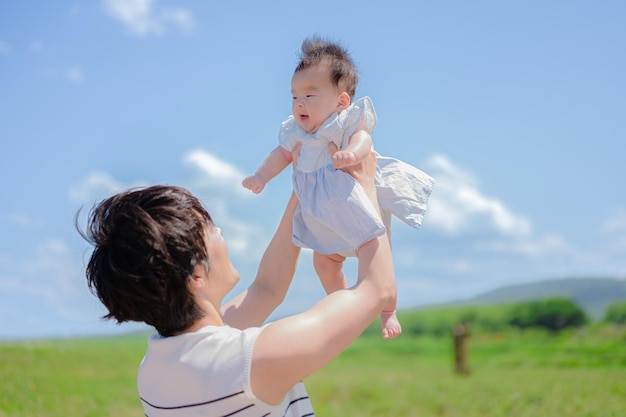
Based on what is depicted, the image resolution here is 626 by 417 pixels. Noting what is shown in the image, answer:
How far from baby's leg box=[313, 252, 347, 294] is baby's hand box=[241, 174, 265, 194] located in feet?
1.04

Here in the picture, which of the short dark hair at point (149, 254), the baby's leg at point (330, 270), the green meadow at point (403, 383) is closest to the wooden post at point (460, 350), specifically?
the green meadow at point (403, 383)

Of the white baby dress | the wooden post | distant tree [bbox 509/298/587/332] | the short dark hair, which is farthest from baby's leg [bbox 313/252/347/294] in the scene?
distant tree [bbox 509/298/587/332]

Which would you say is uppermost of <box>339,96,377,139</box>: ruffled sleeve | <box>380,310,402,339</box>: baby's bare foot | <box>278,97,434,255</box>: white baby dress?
<box>339,96,377,139</box>: ruffled sleeve

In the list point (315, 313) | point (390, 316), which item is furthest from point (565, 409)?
point (315, 313)

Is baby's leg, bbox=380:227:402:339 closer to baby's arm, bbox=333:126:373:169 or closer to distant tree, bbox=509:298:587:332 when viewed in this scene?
baby's arm, bbox=333:126:373:169

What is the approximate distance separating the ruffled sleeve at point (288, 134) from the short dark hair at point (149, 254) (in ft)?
2.44

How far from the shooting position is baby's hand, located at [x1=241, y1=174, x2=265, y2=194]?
2494mm

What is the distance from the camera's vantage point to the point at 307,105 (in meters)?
2.38

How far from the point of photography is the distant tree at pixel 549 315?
1681 centimetres

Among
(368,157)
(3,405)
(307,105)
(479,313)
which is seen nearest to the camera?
(368,157)

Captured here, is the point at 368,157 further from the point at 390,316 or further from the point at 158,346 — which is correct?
the point at 158,346

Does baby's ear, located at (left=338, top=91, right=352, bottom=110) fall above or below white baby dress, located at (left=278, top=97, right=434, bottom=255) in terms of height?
above

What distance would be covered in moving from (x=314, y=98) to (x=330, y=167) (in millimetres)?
283

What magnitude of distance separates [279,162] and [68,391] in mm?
5495
